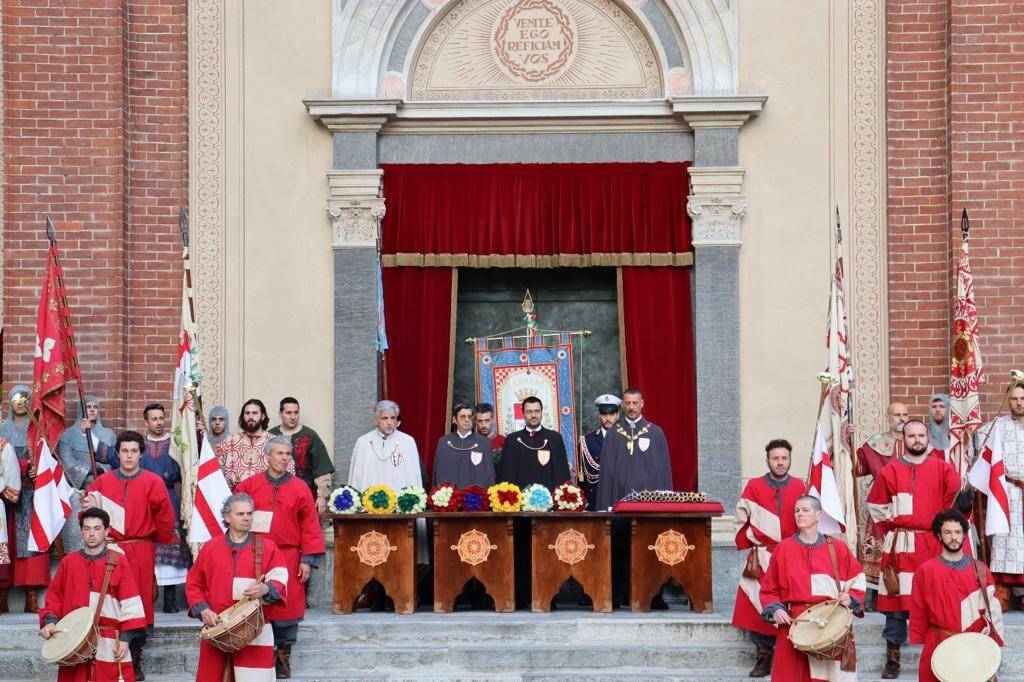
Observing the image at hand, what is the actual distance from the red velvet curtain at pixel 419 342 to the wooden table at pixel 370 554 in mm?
2128

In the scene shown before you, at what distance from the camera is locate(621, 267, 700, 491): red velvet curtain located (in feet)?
47.3

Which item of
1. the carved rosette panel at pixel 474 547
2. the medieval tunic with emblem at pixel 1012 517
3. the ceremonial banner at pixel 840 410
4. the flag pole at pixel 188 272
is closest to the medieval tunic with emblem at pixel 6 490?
the flag pole at pixel 188 272

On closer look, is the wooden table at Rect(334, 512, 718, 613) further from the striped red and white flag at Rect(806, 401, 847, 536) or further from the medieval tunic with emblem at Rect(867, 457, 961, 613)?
the medieval tunic with emblem at Rect(867, 457, 961, 613)

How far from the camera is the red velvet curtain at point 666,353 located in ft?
47.3

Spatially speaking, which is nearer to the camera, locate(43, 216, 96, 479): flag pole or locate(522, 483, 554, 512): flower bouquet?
locate(522, 483, 554, 512): flower bouquet

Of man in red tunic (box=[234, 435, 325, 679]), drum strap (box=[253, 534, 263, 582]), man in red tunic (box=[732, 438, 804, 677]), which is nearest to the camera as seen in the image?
drum strap (box=[253, 534, 263, 582])

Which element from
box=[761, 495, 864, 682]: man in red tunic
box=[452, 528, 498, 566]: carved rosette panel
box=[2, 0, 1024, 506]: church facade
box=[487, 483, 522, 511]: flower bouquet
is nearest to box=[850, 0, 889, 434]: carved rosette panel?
box=[2, 0, 1024, 506]: church facade

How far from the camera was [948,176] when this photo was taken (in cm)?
1416

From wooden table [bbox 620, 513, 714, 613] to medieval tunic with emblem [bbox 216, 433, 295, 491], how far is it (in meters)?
3.14

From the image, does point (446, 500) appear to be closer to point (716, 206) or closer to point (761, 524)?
point (761, 524)

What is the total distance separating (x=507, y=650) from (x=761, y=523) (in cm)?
208

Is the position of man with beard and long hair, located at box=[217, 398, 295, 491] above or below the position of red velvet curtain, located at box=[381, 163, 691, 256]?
below

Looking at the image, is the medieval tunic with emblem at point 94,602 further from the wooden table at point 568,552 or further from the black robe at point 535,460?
the black robe at point 535,460

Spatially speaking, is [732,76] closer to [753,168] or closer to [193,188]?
[753,168]
